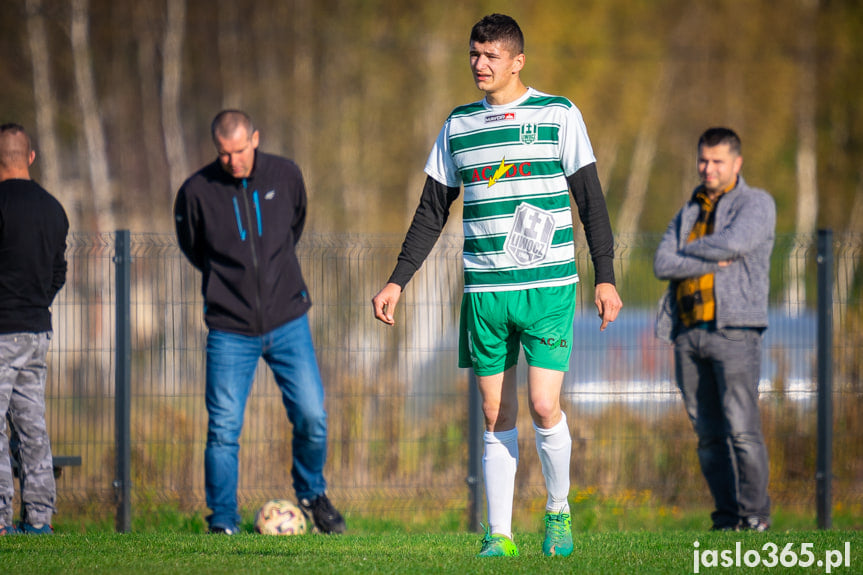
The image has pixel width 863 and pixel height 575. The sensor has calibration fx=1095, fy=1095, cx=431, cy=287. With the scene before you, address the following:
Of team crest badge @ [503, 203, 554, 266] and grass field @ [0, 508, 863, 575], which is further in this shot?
team crest badge @ [503, 203, 554, 266]

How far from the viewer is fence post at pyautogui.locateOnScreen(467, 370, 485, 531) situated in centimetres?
803

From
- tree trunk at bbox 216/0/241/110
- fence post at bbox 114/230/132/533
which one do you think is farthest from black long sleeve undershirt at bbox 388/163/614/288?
tree trunk at bbox 216/0/241/110

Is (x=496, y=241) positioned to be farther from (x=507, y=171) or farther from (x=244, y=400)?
(x=244, y=400)

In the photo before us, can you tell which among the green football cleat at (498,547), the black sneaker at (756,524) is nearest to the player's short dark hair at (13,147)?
the green football cleat at (498,547)

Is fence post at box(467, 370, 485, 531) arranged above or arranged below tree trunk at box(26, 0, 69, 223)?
below

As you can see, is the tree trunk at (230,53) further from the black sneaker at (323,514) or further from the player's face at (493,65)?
the player's face at (493,65)

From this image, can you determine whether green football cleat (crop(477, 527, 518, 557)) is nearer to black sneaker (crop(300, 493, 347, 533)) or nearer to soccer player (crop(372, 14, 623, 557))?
soccer player (crop(372, 14, 623, 557))

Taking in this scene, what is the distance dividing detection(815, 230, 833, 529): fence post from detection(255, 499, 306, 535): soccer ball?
403 cm

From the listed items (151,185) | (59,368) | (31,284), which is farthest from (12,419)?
(151,185)

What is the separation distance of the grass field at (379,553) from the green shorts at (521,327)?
87cm

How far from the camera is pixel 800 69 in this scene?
28.7 m

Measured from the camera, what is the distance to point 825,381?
8.34 meters

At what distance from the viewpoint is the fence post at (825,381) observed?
832 cm

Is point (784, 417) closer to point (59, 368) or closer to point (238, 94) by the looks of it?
point (59, 368)
